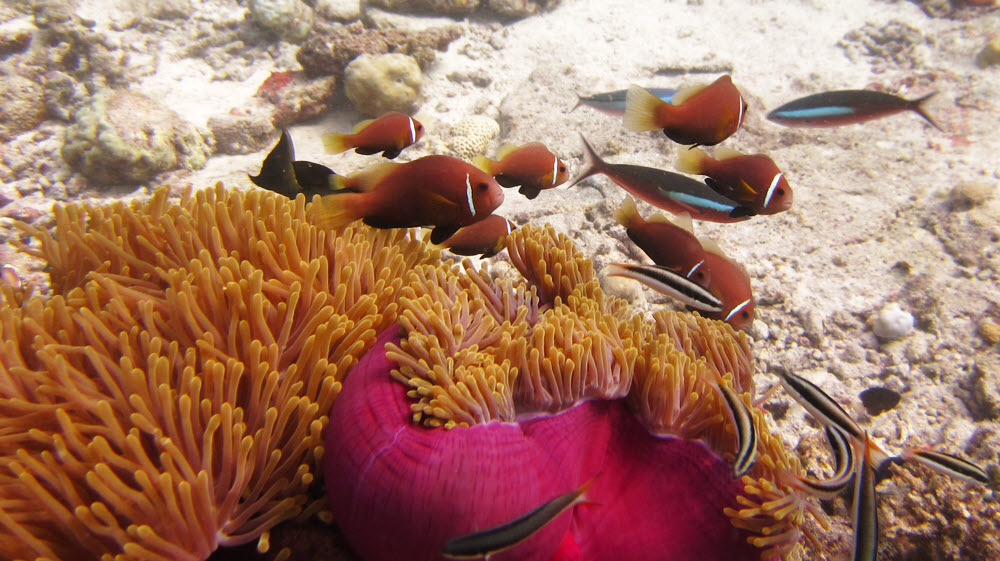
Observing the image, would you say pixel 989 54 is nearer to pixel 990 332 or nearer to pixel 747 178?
pixel 990 332

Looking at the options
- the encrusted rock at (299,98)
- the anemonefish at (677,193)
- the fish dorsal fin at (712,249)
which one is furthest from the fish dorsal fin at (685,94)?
the encrusted rock at (299,98)

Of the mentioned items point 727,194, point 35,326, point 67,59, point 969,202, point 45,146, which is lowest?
point 45,146

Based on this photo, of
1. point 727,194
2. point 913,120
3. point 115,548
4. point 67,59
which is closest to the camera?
point 115,548

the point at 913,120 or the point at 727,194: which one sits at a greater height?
the point at 727,194

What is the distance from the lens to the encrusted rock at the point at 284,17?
24.5ft

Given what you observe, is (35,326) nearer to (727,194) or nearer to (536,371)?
→ (536,371)

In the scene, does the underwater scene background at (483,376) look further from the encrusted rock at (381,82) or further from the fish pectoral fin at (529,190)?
the encrusted rock at (381,82)

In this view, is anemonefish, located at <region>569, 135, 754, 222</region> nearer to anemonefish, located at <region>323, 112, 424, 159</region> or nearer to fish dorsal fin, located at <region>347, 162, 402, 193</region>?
anemonefish, located at <region>323, 112, 424, 159</region>

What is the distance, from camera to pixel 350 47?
6.27m

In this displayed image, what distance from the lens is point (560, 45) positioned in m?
7.54

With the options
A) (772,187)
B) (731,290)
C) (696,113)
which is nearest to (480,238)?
(696,113)

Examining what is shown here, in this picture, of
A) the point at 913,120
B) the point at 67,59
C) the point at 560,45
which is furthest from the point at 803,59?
the point at 67,59

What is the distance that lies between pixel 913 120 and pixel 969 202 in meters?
2.33

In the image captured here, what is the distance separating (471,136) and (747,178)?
3.76 meters
